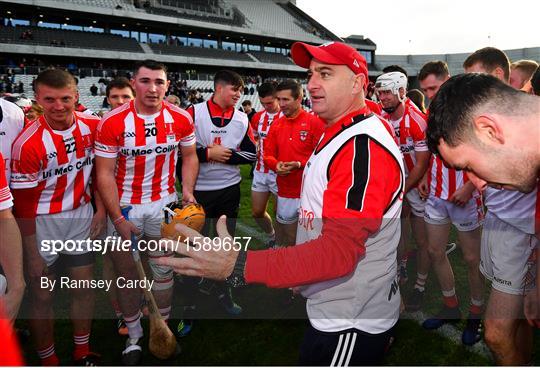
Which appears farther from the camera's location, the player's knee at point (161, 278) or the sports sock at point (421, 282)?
the sports sock at point (421, 282)

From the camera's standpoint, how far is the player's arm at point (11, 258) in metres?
1.96

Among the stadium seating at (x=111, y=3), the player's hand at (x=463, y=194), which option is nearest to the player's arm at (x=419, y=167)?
the player's hand at (x=463, y=194)

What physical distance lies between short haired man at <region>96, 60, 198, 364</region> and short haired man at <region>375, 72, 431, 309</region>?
2.18 meters

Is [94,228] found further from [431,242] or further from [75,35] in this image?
[75,35]

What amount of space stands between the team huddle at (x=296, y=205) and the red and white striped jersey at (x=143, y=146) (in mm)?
12

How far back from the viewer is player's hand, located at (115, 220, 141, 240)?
3.41 meters

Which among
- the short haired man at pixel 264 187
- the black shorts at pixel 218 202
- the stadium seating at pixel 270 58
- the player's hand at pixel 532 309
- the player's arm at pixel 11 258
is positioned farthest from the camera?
the stadium seating at pixel 270 58

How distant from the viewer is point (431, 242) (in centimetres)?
385

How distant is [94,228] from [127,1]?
150 feet

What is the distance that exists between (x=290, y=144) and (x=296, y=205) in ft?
2.53

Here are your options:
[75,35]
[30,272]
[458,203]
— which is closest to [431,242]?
[458,203]

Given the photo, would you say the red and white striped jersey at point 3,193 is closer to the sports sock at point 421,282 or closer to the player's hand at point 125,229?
the player's hand at point 125,229

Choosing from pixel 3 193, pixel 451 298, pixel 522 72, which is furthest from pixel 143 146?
pixel 522 72

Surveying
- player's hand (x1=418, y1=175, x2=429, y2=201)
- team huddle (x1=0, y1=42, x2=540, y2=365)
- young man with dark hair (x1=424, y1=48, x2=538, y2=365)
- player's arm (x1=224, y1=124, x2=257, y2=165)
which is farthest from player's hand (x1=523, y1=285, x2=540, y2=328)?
player's arm (x1=224, y1=124, x2=257, y2=165)
